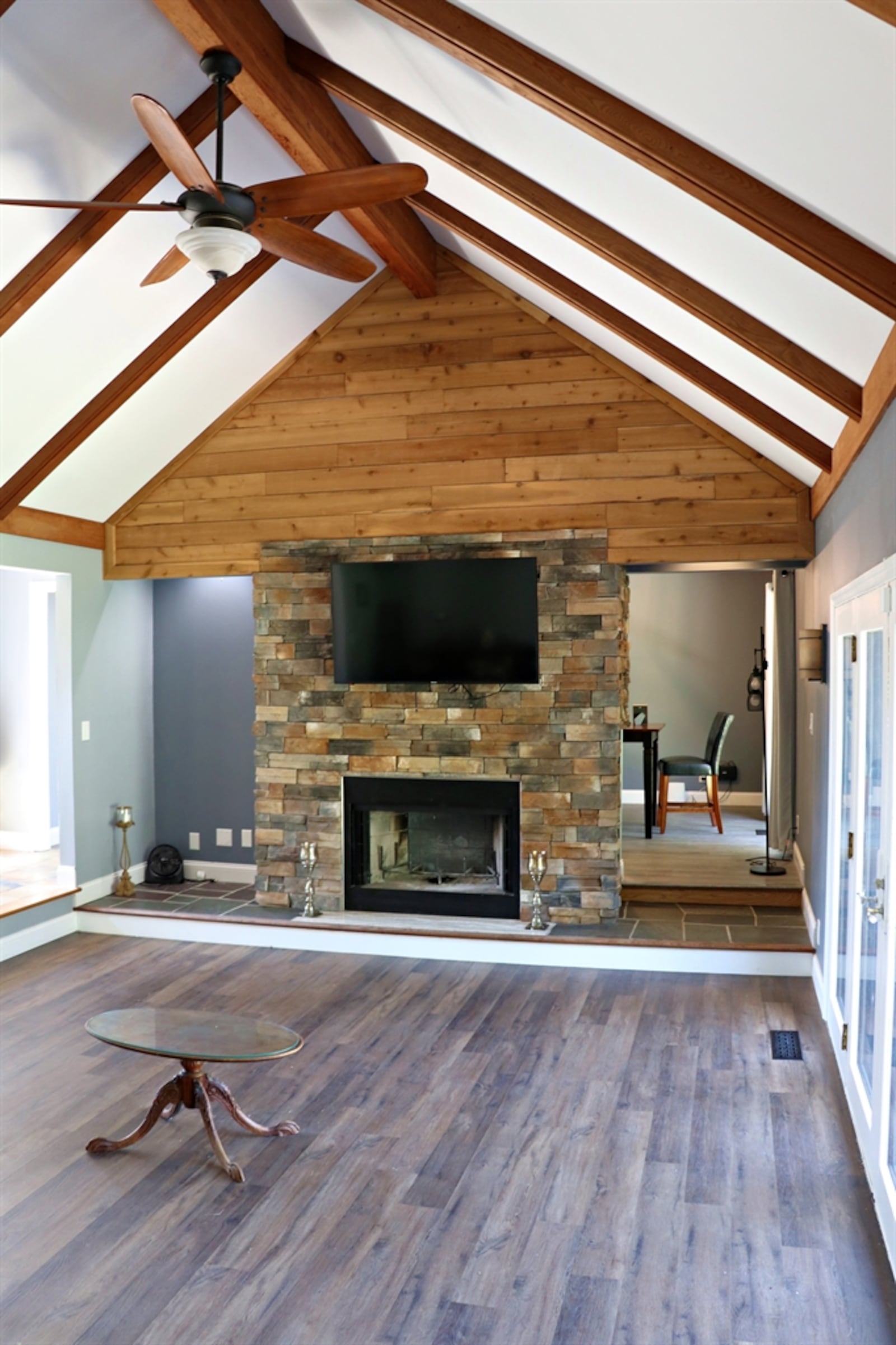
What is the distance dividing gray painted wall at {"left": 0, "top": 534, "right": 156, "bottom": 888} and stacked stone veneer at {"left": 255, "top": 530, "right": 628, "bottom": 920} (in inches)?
43.6

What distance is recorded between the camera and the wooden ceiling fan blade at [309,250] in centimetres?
346

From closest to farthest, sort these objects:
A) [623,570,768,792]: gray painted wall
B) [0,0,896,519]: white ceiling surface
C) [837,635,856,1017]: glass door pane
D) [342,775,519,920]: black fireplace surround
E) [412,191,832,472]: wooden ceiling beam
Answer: [0,0,896,519]: white ceiling surface → [837,635,856,1017]: glass door pane → [412,191,832,472]: wooden ceiling beam → [342,775,519,920]: black fireplace surround → [623,570,768,792]: gray painted wall

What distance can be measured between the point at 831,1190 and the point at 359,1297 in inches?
62.4

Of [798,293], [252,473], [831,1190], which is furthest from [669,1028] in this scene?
[252,473]

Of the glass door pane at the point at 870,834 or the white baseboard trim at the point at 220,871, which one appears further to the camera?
the white baseboard trim at the point at 220,871

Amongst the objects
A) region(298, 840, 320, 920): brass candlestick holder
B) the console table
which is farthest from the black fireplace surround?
the console table

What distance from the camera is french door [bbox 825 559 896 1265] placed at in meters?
3.11

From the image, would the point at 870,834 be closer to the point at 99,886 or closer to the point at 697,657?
the point at 99,886

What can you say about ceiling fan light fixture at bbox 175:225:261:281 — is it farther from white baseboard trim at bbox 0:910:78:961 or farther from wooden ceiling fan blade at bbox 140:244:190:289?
white baseboard trim at bbox 0:910:78:961

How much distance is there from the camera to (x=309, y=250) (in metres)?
3.71

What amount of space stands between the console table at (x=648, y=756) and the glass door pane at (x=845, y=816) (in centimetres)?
319

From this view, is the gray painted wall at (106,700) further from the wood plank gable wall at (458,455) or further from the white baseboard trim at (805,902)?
the white baseboard trim at (805,902)

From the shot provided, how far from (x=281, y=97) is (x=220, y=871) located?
5.11 m

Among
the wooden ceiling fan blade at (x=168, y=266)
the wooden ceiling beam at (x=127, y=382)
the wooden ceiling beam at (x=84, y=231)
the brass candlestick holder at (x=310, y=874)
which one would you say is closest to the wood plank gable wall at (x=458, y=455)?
the wooden ceiling beam at (x=127, y=382)
